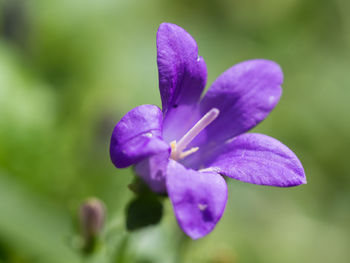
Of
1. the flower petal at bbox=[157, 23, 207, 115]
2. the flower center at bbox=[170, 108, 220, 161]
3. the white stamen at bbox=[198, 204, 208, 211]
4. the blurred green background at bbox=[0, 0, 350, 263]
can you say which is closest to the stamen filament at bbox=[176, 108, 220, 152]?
the flower center at bbox=[170, 108, 220, 161]

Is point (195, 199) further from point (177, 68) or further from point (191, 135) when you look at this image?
point (177, 68)

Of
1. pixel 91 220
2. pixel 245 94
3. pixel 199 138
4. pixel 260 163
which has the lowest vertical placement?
pixel 91 220

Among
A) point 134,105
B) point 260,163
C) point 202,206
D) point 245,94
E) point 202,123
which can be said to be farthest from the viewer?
point 134,105

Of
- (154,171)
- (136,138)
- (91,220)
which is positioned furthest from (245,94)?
(91,220)

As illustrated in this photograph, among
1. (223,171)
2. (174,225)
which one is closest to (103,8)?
(174,225)

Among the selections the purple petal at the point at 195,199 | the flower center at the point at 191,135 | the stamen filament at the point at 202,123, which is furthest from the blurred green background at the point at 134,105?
the purple petal at the point at 195,199
